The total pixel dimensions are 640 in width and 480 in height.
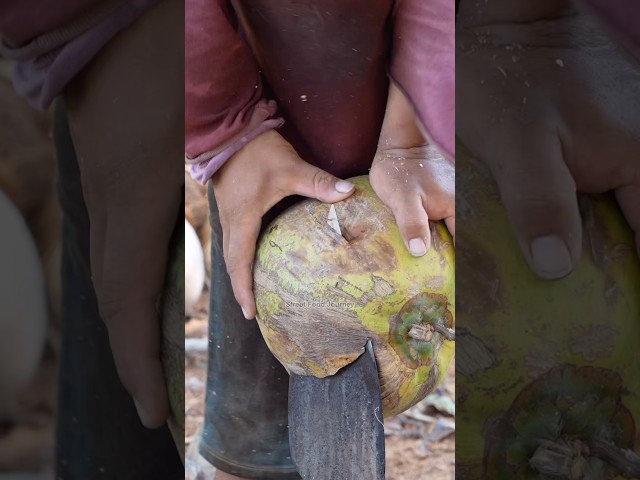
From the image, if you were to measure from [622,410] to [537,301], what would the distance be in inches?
9.7

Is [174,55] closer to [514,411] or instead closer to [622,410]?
[514,411]

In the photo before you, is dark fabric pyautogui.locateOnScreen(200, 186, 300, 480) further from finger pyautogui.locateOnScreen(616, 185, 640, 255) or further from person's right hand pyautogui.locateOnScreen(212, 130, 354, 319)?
finger pyautogui.locateOnScreen(616, 185, 640, 255)

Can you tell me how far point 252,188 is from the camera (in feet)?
4.61

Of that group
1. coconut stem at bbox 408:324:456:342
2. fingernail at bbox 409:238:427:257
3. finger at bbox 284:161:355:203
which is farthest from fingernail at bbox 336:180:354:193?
coconut stem at bbox 408:324:456:342

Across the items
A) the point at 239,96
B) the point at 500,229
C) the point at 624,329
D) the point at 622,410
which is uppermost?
the point at 239,96

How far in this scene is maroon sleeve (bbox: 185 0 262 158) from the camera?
4.44 ft

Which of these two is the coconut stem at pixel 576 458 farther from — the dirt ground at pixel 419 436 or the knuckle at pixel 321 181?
the knuckle at pixel 321 181

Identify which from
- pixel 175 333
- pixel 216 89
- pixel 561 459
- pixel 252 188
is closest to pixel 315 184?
pixel 252 188

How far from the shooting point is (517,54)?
1331mm

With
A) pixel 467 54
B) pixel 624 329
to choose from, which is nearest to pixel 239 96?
pixel 467 54

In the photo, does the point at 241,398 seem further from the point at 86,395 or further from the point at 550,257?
the point at 550,257

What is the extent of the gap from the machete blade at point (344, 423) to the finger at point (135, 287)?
0.81 feet

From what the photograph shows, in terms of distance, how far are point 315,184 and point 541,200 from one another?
1.21ft

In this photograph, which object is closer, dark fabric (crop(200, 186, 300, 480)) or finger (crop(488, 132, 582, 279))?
finger (crop(488, 132, 582, 279))
